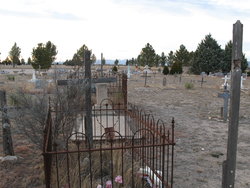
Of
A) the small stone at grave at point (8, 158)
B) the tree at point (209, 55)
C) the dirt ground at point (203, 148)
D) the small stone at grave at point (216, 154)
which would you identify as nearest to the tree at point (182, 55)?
the tree at point (209, 55)

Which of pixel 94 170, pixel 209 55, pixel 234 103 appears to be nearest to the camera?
pixel 234 103

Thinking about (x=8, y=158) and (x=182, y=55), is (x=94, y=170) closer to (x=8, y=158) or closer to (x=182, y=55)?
(x=8, y=158)

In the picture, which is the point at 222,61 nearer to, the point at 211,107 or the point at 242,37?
the point at 211,107

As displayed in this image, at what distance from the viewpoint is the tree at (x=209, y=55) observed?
3500cm

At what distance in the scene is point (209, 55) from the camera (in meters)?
35.1

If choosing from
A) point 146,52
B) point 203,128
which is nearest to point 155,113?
point 203,128

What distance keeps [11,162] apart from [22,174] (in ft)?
1.78

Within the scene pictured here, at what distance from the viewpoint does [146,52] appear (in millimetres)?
54156

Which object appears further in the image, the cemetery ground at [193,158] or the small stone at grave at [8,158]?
the small stone at grave at [8,158]

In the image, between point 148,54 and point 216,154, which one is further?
point 148,54

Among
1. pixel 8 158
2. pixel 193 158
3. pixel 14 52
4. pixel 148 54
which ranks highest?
pixel 14 52

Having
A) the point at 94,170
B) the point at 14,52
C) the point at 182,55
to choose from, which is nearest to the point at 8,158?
the point at 94,170

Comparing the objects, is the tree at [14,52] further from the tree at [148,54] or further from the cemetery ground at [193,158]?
the cemetery ground at [193,158]

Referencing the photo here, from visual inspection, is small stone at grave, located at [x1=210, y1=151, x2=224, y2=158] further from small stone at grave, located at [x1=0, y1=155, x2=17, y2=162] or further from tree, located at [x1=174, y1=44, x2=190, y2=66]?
tree, located at [x1=174, y1=44, x2=190, y2=66]
